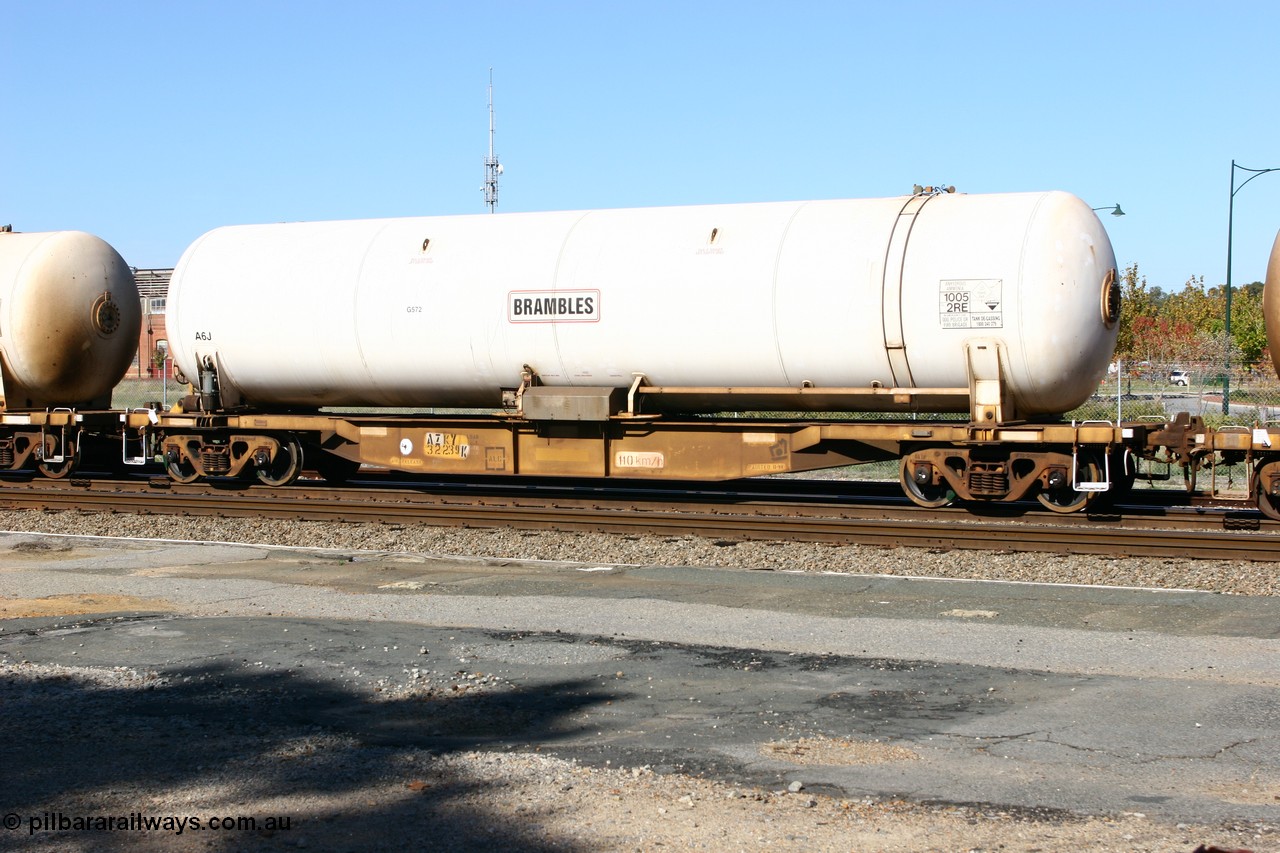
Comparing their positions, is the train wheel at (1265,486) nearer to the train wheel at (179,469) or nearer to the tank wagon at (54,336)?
the train wheel at (179,469)

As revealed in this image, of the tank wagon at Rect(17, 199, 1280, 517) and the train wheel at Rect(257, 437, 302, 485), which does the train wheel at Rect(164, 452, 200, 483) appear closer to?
the tank wagon at Rect(17, 199, 1280, 517)

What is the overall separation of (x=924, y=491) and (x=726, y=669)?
22.6 ft

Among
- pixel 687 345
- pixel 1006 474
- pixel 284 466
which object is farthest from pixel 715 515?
pixel 284 466

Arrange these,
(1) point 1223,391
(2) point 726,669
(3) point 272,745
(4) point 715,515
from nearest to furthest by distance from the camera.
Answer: (3) point 272,745 < (2) point 726,669 < (4) point 715,515 < (1) point 1223,391

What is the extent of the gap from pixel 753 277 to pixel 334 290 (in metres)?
5.50

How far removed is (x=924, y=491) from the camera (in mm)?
13812

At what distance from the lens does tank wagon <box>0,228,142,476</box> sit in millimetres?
17719

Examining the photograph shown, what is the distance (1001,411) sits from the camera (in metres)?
12.8

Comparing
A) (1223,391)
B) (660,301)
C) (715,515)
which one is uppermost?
(660,301)

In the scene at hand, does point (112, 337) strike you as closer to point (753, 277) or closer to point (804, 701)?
point (753, 277)

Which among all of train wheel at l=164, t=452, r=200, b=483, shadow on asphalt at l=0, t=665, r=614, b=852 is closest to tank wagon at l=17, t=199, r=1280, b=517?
train wheel at l=164, t=452, r=200, b=483

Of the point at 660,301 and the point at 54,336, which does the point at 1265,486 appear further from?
the point at 54,336

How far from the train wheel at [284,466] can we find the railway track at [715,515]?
0.53ft

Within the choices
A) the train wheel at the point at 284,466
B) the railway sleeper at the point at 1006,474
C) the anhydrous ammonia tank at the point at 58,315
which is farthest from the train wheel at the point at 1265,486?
the anhydrous ammonia tank at the point at 58,315
